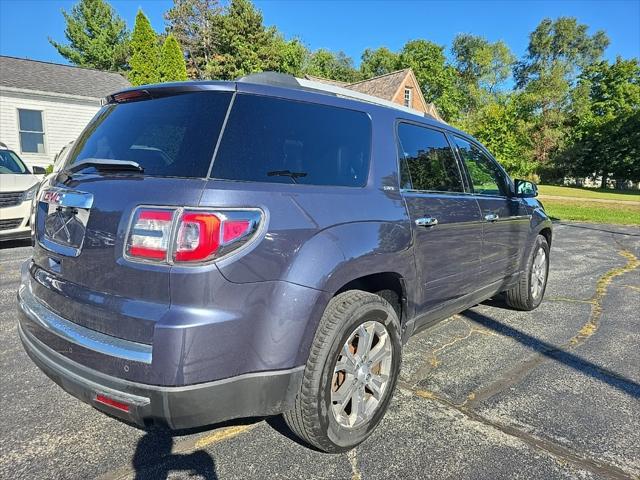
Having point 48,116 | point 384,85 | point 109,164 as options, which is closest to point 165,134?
point 109,164

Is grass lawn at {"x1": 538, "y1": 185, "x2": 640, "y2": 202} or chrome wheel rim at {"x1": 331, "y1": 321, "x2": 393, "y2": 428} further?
grass lawn at {"x1": 538, "y1": 185, "x2": 640, "y2": 202}

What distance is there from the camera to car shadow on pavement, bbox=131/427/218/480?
7.39 ft

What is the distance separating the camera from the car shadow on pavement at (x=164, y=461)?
2252 millimetres

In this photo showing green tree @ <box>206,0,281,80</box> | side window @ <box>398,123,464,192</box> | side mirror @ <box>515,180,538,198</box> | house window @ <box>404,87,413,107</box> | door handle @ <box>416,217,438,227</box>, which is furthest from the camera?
green tree @ <box>206,0,281,80</box>

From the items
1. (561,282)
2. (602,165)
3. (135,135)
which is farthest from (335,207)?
(602,165)

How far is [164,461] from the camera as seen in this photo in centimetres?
234

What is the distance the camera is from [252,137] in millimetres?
2150

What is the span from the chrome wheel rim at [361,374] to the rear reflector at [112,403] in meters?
0.96

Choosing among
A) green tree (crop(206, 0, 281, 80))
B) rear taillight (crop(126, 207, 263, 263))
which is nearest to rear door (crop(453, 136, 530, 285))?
rear taillight (crop(126, 207, 263, 263))

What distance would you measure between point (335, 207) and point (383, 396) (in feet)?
3.78

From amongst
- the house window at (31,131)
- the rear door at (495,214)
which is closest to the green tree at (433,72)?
the house window at (31,131)

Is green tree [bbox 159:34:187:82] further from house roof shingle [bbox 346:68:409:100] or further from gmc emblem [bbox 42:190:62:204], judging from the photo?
gmc emblem [bbox 42:190:62:204]

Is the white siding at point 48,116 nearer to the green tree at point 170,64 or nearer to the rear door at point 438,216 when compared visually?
the green tree at point 170,64

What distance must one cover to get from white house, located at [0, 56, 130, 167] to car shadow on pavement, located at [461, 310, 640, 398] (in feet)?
56.9
